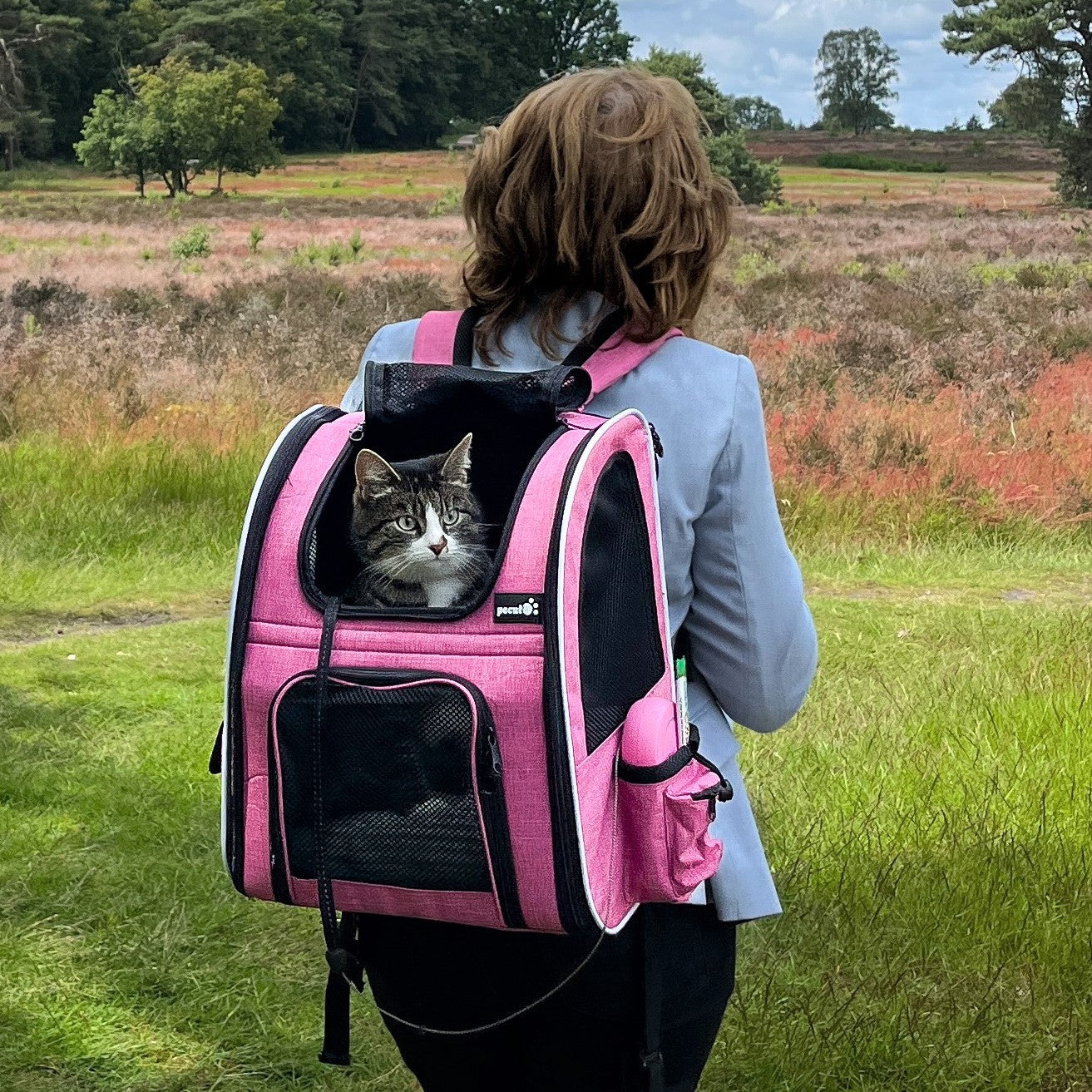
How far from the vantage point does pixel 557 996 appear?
69.6 inches

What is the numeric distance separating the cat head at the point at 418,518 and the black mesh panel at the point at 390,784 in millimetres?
171

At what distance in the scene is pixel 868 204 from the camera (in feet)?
142

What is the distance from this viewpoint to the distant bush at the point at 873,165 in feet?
198

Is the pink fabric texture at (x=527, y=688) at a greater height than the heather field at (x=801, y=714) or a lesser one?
greater

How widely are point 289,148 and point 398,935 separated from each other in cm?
5949

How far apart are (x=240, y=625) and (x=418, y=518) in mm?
224

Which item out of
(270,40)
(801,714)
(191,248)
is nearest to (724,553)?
(801,714)

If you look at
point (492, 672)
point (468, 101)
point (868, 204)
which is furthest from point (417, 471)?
point (468, 101)

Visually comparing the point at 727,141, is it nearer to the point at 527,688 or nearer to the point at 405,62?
the point at 405,62

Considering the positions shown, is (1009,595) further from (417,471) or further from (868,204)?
(868,204)

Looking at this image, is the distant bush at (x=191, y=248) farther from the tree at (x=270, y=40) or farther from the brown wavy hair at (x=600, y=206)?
the brown wavy hair at (x=600, y=206)

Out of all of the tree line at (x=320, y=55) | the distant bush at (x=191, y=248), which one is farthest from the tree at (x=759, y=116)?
the distant bush at (x=191, y=248)

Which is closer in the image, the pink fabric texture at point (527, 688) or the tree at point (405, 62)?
the pink fabric texture at point (527, 688)

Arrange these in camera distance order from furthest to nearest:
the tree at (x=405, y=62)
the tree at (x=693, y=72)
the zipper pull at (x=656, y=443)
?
the tree at (x=405, y=62)
the tree at (x=693, y=72)
the zipper pull at (x=656, y=443)
